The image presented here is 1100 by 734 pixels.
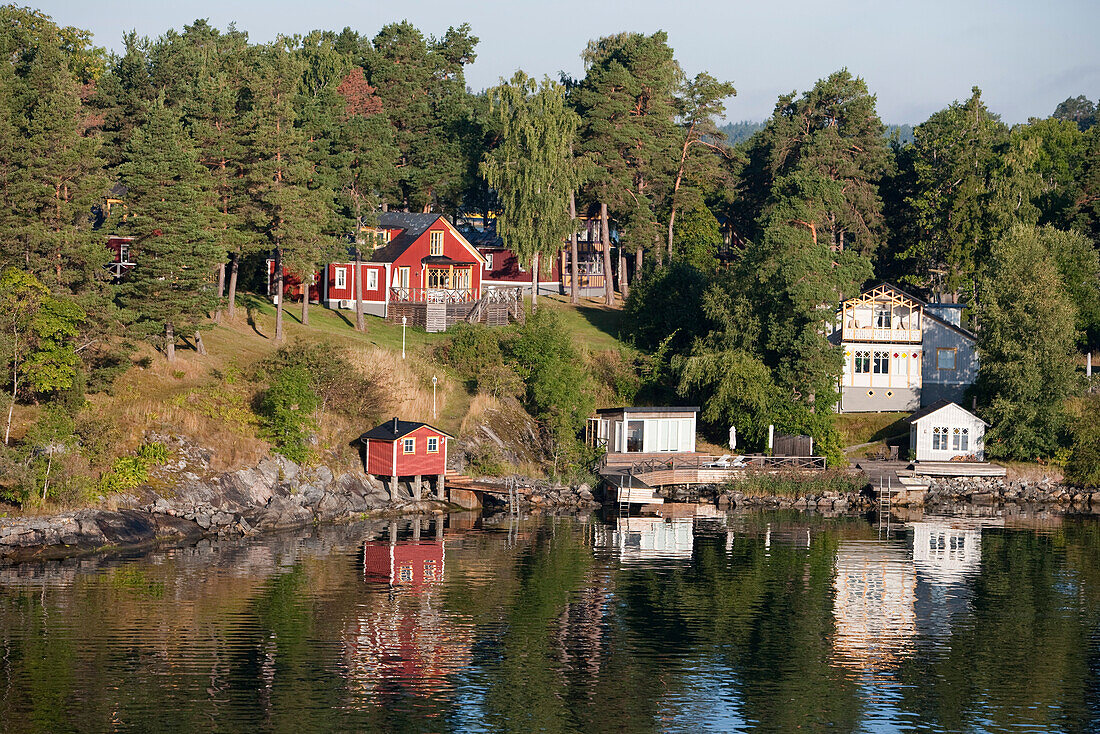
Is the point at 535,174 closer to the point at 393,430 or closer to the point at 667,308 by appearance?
the point at 667,308

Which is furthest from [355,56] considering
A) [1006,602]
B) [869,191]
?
[1006,602]

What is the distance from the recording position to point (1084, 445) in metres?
73.1

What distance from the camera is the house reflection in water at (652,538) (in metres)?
55.3

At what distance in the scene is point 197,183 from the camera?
65000 millimetres

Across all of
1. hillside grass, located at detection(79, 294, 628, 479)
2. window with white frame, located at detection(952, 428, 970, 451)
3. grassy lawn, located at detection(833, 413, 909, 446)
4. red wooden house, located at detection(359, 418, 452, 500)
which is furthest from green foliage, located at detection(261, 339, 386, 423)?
window with white frame, located at detection(952, 428, 970, 451)

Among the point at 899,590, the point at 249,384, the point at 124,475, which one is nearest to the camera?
the point at 899,590

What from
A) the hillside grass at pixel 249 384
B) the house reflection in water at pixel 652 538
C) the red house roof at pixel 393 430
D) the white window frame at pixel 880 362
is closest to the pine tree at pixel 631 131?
the hillside grass at pixel 249 384

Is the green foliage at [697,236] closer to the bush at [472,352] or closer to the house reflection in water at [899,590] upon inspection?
the bush at [472,352]

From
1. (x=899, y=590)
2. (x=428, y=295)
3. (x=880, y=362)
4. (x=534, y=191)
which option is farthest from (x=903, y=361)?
(x=899, y=590)

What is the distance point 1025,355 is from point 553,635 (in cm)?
4461

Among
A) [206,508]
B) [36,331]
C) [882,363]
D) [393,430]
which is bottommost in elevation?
[206,508]

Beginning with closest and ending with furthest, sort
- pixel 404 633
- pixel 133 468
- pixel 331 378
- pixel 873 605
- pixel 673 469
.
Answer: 1. pixel 404 633
2. pixel 873 605
3. pixel 133 468
4. pixel 331 378
5. pixel 673 469

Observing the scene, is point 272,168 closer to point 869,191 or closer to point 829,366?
point 829,366

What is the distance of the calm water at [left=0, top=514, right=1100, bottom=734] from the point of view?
33531mm
